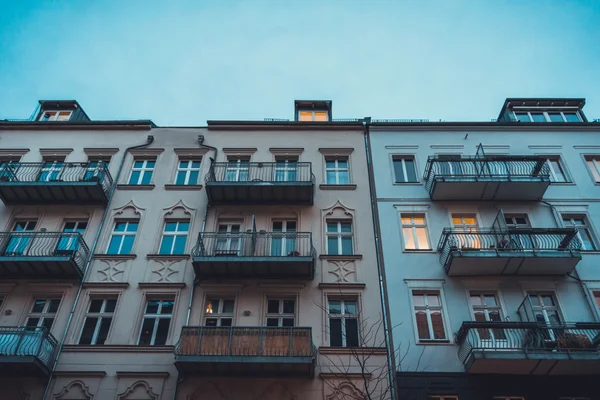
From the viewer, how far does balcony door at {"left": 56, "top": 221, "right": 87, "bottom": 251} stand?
16109 mm

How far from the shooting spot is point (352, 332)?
1448 cm

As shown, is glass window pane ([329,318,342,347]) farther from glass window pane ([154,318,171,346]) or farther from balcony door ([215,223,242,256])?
glass window pane ([154,318,171,346])

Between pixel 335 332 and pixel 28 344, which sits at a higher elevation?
pixel 335 332

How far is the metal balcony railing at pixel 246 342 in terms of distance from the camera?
42.7ft

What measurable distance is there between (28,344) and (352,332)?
9.11 m

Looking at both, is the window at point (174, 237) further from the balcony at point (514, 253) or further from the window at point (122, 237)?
the balcony at point (514, 253)

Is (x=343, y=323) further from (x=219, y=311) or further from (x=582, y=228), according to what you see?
(x=582, y=228)

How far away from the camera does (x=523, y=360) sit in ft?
41.6

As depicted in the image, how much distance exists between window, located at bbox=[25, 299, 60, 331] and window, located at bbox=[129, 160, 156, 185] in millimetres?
5343

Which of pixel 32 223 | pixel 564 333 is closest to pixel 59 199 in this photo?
pixel 32 223

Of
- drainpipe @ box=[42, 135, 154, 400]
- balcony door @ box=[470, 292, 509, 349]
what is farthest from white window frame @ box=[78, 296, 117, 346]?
balcony door @ box=[470, 292, 509, 349]

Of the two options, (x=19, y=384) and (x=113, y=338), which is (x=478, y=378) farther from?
(x=19, y=384)

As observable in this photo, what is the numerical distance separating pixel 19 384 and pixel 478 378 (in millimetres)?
12716

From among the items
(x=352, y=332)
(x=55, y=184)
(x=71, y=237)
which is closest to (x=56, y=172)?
(x=55, y=184)
